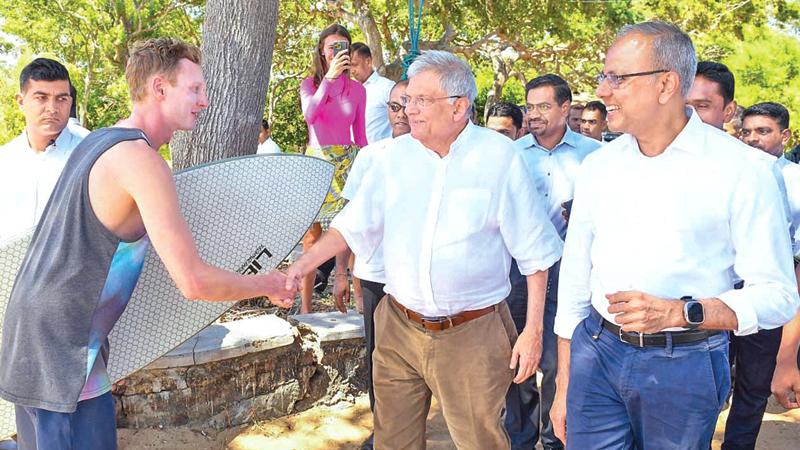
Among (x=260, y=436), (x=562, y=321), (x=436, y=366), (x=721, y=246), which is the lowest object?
(x=260, y=436)

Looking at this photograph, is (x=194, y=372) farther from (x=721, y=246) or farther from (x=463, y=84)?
(x=721, y=246)

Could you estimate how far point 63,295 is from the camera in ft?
6.17

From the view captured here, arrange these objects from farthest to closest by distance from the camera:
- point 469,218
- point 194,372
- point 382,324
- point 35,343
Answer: point 194,372
point 382,324
point 469,218
point 35,343

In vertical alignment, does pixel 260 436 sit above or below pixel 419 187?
below

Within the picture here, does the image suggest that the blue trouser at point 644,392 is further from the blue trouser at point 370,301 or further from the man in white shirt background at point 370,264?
the blue trouser at point 370,301

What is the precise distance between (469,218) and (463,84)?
1.64ft

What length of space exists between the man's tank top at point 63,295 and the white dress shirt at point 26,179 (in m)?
1.43

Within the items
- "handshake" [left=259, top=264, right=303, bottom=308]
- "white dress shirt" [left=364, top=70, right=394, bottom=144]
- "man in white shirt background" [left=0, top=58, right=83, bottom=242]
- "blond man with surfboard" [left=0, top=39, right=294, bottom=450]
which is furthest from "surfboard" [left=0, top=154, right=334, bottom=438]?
"white dress shirt" [left=364, top=70, right=394, bottom=144]

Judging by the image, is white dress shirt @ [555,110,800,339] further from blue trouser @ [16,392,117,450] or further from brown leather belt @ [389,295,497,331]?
blue trouser @ [16,392,117,450]

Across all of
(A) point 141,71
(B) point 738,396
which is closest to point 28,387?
(A) point 141,71

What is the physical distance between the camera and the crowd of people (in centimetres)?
186

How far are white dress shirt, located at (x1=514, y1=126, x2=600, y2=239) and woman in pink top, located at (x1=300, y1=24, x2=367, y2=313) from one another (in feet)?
4.53

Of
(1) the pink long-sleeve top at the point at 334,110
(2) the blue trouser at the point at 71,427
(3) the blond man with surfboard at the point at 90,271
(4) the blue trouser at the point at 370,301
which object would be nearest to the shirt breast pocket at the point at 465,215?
(3) the blond man with surfboard at the point at 90,271

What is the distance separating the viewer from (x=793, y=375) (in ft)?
7.21
